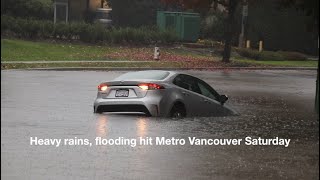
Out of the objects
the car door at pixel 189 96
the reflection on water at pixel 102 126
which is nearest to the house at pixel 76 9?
the car door at pixel 189 96

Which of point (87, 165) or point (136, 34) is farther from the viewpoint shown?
point (136, 34)

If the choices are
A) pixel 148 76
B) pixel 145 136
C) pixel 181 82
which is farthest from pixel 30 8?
pixel 145 136

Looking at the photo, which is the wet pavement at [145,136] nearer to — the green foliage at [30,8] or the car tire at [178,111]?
the car tire at [178,111]

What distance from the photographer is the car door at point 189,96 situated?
1512cm

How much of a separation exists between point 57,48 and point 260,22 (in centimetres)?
2027

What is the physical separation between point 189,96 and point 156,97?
2.67ft

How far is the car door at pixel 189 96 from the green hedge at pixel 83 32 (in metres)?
28.5

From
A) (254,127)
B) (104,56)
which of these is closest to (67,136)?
(254,127)

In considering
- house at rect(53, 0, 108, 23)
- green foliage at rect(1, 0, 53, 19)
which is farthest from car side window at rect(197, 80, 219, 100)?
house at rect(53, 0, 108, 23)

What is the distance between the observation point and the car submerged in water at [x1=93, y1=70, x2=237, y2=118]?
14.8 m

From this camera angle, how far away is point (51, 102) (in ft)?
60.1

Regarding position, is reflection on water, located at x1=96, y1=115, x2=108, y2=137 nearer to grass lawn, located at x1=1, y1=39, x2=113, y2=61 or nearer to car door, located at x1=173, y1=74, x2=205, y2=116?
car door, located at x1=173, y1=74, x2=205, y2=116

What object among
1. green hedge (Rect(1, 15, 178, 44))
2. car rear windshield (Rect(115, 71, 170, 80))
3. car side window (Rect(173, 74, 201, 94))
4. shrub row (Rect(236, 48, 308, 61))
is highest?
car rear windshield (Rect(115, 71, 170, 80))

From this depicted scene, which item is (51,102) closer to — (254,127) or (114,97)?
(114,97)
